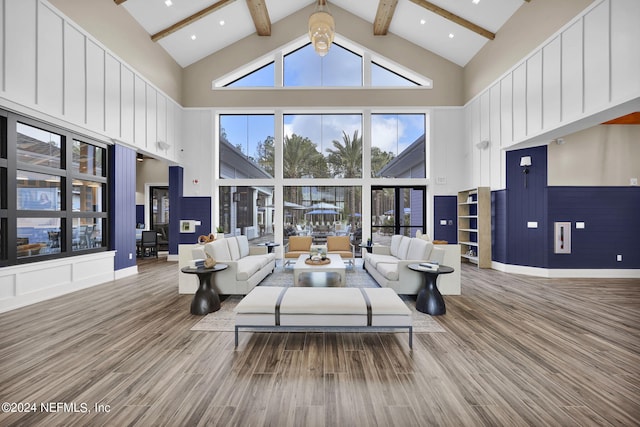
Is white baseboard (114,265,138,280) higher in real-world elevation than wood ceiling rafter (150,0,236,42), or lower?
lower

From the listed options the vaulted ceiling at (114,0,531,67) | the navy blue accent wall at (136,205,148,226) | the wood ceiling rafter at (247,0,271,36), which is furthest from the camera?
the navy blue accent wall at (136,205,148,226)

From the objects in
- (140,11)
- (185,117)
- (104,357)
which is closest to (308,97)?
(185,117)

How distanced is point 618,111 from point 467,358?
4.45m

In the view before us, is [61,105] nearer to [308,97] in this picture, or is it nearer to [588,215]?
[308,97]

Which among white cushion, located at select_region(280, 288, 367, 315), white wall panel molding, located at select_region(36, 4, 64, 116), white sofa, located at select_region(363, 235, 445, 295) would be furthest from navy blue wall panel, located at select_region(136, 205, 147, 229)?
white cushion, located at select_region(280, 288, 367, 315)

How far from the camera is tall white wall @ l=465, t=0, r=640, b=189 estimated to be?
385cm

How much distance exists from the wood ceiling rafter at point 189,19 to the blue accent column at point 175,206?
3.43 meters

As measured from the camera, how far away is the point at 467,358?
261 centimetres

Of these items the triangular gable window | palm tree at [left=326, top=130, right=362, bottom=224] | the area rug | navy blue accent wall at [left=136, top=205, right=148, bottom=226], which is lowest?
the area rug

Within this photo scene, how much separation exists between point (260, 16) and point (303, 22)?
1449 millimetres

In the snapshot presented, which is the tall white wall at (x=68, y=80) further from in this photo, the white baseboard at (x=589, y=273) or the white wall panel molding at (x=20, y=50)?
the white baseboard at (x=589, y=273)

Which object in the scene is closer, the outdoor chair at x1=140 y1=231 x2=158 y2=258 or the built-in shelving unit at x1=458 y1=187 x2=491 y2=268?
the built-in shelving unit at x1=458 y1=187 x2=491 y2=268

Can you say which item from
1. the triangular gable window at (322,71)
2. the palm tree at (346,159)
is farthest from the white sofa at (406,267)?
the triangular gable window at (322,71)

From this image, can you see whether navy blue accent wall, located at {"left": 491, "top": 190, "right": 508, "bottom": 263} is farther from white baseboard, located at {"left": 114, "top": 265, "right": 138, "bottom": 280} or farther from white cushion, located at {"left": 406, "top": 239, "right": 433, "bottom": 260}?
white baseboard, located at {"left": 114, "top": 265, "right": 138, "bottom": 280}
